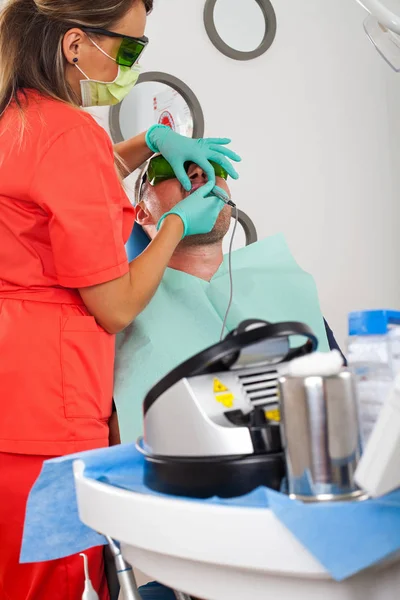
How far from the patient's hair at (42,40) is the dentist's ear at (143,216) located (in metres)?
0.63

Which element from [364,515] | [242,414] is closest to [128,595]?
[242,414]

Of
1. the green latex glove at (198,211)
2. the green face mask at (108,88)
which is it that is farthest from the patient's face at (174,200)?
the green face mask at (108,88)

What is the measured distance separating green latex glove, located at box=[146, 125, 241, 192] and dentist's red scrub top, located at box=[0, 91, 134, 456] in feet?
1.31

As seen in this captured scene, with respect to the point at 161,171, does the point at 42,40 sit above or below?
above

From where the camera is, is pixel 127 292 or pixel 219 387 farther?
pixel 127 292

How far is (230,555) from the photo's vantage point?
612 millimetres

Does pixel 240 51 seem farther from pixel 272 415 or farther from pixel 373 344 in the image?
pixel 272 415

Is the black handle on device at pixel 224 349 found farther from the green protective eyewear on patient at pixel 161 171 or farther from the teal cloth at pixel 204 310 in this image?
the green protective eyewear on patient at pixel 161 171

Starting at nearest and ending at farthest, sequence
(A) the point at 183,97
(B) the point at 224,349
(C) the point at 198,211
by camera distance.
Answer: (B) the point at 224,349 → (C) the point at 198,211 → (A) the point at 183,97

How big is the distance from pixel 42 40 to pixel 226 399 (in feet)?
3.35

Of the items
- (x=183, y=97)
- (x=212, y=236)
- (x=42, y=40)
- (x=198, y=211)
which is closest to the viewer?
(x=42, y=40)

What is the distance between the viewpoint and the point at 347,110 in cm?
289

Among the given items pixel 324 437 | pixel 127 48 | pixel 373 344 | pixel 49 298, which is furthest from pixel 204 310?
pixel 324 437

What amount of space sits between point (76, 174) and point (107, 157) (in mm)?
98
